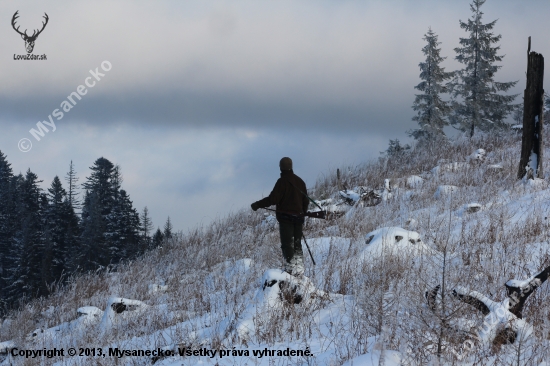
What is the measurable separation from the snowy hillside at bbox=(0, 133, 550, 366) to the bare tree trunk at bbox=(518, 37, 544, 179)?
0.66 metres

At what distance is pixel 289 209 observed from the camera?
23.3 feet

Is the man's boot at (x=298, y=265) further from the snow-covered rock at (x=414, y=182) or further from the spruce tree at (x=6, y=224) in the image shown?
the spruce tree at (x=6, y=224)

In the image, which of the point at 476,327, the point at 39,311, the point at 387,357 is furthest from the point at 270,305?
the point at 39,311

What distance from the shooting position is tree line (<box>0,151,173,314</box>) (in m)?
40.2

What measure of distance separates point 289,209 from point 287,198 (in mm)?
169

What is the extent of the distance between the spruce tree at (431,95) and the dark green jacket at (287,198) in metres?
23.2

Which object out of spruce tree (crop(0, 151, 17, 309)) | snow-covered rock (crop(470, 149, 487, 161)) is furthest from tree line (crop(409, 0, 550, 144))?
spruce tree (crop(0, 151, 17, 309))

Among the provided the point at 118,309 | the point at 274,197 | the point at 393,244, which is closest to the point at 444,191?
the point at 393,244

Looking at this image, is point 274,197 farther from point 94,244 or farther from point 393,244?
point 94,244

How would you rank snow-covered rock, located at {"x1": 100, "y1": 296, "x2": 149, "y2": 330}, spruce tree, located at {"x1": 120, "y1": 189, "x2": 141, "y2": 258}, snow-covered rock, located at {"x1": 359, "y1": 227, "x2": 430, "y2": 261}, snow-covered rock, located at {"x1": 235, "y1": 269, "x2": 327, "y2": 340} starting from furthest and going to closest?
spruce tree, located at {"x1": 120, "y1": 189, "x2": 141, "y2": 258} < snow-covered rock, located at {"x1": 100, "y1": 296, "x2": 149, "y2": 330} < snow-covered rock, located at {"x1": 359, "y1": 227, "x2": 430, "y2": 261} < snow-covered rock, located at {"x1": 235, "y1": 269, "x2": 327, "y2": 340}

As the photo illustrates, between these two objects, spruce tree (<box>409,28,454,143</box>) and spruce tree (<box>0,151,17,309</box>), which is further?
spruce tree (<box>0,151,17,309</box>)

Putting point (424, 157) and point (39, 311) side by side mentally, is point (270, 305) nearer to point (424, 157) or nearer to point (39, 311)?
point (39, 311)

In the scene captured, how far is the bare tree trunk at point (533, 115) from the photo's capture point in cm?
1211

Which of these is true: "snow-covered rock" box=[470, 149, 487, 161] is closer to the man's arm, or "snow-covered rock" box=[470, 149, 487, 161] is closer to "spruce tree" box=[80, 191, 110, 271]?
the man's arm
